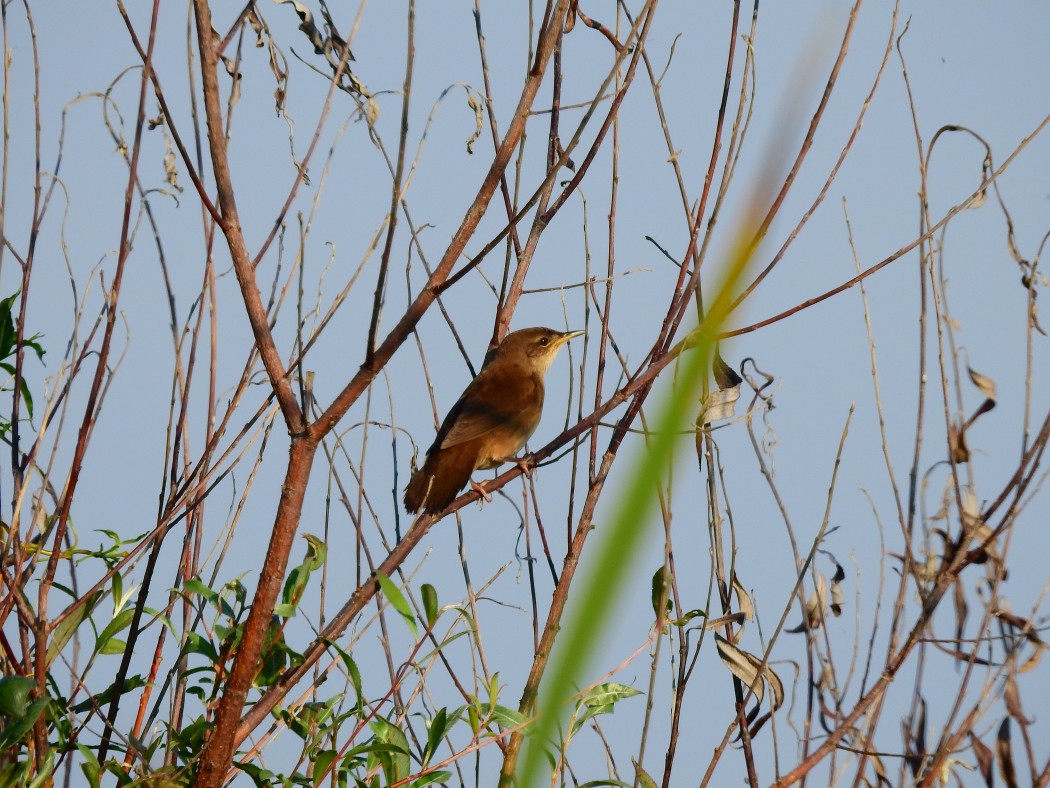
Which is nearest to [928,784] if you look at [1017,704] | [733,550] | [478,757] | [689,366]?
[1017,704]

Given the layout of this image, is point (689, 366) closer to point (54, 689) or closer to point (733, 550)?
point (54, 689)

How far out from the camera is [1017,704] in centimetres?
270

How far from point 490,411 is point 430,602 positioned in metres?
2.45

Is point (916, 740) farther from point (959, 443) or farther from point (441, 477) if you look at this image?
point (441, 477)

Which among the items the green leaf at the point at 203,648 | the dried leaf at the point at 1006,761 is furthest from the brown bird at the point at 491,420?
the dried leaf at the point at 1006,761

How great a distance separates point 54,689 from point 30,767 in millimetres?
202

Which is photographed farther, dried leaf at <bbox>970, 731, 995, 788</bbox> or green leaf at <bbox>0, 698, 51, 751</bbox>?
dried leaf at <bbox>970, 731, 995, 788</bbox>

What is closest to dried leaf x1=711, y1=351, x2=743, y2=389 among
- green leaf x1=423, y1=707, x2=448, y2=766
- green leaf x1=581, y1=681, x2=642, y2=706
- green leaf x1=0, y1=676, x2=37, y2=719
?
green leaf x1=581, y1=681, x2=642, y2=706

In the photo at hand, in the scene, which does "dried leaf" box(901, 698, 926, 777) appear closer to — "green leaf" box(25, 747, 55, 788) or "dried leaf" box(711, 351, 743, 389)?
"dried leaf" box(711, 351, 743, 389)

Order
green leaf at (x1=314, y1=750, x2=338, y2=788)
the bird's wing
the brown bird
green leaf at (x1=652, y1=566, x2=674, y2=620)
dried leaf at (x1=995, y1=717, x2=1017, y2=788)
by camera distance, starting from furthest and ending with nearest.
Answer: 1. the bird's wing
2. the brown bird
3. dried leaf at (x1=995, y1=717, x2=1017, y2=788)
4. green leaf at (x1=652, y1=566, x2=674, y2=620)
5. green leaf at (x1=314, y1=750, x2=338, y2=788)

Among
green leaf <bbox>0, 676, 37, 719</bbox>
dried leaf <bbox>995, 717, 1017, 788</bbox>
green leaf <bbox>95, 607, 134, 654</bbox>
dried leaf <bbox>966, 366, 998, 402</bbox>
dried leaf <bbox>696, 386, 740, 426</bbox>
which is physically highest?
dried leaf <bbox>966, 366, 998, 402</bbox>

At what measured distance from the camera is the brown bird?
3873mm

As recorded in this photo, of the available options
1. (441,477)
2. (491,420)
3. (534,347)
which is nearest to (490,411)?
(491,420)

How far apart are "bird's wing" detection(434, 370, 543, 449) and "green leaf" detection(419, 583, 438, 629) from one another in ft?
6.81
